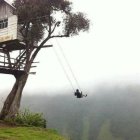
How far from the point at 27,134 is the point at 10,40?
13.5m

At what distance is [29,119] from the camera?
3775 cm

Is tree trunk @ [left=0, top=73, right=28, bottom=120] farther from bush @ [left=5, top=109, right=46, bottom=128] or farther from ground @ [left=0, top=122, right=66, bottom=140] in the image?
ground @ [left=0, top=122, right=66, bottom=140]

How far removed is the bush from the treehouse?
4391mm

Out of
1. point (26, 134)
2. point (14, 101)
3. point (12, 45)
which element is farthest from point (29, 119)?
point (12, 45)

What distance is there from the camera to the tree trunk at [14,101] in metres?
38.8

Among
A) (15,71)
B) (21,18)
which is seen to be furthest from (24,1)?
(15,71)

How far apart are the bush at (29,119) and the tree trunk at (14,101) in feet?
3.06

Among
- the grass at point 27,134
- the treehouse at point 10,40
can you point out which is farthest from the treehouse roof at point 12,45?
the grass at point 27,134

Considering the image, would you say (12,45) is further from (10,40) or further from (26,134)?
(26,134)

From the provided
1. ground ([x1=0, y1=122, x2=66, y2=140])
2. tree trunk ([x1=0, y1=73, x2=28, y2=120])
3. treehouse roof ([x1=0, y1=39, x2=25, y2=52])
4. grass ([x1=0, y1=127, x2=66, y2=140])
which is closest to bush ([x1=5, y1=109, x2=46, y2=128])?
tree trunk ([x1=0, y1=73, x2=28, y2=120])

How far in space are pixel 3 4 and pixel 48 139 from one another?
1913cm

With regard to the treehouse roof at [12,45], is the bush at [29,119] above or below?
below

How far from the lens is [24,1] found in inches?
1678

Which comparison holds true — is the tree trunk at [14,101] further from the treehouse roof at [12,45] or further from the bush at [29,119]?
the treehouse roof at [12,45]
